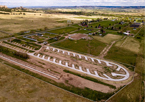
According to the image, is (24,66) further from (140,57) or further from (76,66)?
(140,57)

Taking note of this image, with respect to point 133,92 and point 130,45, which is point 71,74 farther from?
point 130,45

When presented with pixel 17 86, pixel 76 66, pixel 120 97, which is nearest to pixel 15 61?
pixel 17 86

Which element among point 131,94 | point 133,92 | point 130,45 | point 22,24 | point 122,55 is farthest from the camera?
point 22,24

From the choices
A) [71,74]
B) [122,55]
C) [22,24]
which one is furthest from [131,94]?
[22,24]

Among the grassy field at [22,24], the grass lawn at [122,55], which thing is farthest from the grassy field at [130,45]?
the grassy field at [22,24]

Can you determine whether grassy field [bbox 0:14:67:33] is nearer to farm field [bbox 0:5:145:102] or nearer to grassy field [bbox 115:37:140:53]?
farm field [bbox 0:5:145:102]

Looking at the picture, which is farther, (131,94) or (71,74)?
(71,74)

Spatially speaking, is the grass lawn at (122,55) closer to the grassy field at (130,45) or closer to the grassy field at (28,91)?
the grassy field at (130,45)
